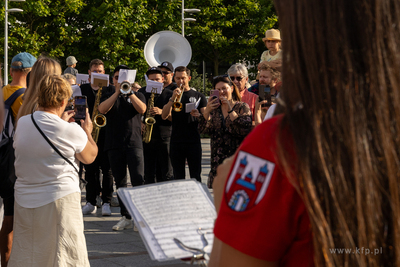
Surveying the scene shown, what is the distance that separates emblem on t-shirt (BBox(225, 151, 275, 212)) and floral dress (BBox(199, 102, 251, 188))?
4.60 metres

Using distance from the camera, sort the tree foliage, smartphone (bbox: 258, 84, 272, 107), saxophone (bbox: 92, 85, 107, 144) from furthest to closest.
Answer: the tree foliage → saxophone (bbox: 92, 85, 107, 144) → smartphone (bbox: 258, 84, 272, 107)

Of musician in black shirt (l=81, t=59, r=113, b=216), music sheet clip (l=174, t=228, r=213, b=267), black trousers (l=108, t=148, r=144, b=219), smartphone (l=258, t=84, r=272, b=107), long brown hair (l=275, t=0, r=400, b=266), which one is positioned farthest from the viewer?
musician in black shirt (l=81, t=59, r=113, b=216)

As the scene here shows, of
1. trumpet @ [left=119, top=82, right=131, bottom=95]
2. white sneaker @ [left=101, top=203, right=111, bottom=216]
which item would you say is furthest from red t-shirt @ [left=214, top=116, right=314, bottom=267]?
white sneaker @ [left=101, top=203, right=111, bottom=216]

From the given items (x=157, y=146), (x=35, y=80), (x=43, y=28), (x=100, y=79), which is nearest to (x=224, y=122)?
(x=157, y=146)

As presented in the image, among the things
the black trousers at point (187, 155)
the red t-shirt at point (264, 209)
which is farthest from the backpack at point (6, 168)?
the red t-shirt at point (264, 209)

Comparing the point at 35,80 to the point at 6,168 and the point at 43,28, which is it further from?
the point at 43,28

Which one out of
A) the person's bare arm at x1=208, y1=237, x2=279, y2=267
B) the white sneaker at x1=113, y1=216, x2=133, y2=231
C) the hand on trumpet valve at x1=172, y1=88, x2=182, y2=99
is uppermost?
the hand on trumpet valve at x1=172, y1=88, x2=182, y2=99

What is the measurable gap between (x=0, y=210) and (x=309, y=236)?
11.8 feet

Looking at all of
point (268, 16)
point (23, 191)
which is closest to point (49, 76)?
point (23, 191)

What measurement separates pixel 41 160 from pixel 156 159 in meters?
3.88

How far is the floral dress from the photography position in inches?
221

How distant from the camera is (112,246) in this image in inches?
217

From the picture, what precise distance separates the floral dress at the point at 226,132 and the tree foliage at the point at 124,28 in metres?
18.6

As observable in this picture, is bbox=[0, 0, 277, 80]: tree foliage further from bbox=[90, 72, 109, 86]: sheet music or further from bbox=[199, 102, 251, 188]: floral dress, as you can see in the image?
bbox=[199, 102, 251, 188]: floral dress
